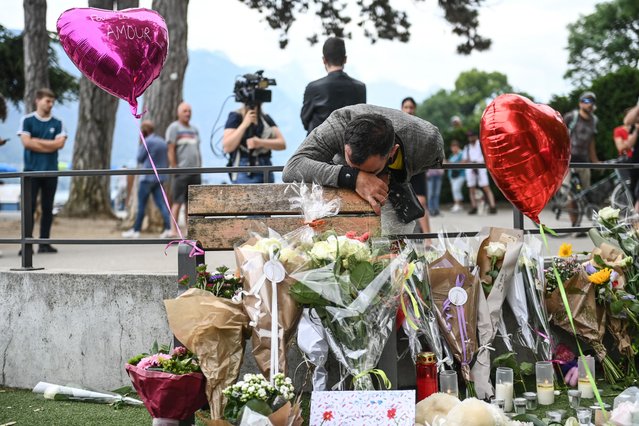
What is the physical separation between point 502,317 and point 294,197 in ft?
4.26

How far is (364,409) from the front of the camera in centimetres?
301

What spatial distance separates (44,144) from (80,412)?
3.87 m

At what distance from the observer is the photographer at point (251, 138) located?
21.4ft

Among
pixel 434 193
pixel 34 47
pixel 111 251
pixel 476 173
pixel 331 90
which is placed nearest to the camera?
pixel 331 90

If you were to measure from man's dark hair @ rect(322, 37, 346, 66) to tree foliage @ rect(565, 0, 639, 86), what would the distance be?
44667mm

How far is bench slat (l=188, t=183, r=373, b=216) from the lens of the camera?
13.0ft

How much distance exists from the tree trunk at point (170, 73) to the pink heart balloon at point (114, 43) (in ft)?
26.1

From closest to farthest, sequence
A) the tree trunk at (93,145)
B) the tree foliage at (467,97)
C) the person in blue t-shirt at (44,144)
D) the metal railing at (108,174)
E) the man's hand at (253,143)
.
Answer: the metal railing at (108,174)
the man's hand at (253,143)
the person in blue t-shirt at (44,144)
the tree trunk at (93,145)
the tree foliage at (467,97)

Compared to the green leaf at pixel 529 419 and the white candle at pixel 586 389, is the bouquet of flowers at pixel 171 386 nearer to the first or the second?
the green leaf at pixel 529 419

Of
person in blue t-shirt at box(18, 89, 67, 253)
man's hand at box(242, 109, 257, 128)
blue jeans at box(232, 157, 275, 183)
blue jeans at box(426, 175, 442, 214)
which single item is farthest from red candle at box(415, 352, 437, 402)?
blue jeans at box(426, 175, 442, 214)

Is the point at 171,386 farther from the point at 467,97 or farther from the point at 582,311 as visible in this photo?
the point at 467,97

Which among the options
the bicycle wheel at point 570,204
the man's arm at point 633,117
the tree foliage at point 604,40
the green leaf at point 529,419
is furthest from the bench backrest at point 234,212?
the tree foliage at point 604,40

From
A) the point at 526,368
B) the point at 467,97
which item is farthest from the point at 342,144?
the point at 467,97

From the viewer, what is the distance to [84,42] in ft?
14.1
